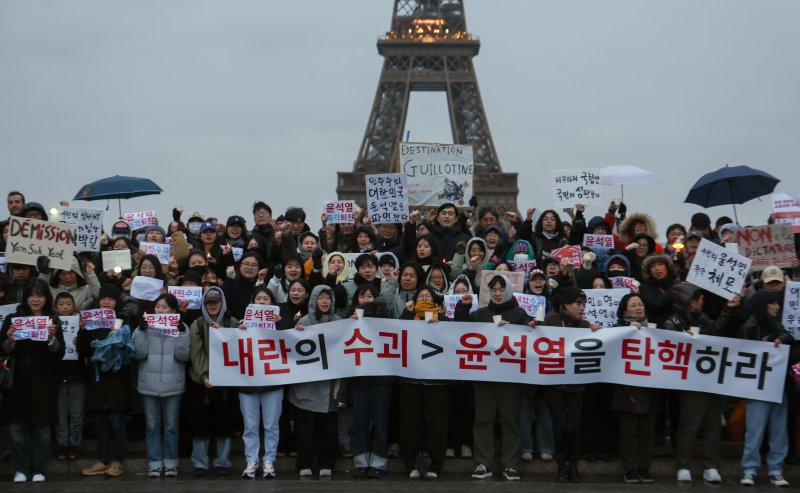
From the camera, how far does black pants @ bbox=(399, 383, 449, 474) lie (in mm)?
11852

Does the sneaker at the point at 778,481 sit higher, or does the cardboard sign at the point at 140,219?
the cardboard sign at the point at 140,219

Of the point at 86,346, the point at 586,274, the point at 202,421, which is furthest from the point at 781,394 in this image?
the point at 86,346

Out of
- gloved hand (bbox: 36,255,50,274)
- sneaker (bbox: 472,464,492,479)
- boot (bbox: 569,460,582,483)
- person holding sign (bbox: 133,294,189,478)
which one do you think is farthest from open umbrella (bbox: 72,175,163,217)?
boot (bbox: 569,460,582,483)

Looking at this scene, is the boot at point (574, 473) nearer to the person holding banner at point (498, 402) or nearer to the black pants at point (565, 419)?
the black pants at point (565, 419)

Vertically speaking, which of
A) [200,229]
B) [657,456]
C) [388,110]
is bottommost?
[657,456]

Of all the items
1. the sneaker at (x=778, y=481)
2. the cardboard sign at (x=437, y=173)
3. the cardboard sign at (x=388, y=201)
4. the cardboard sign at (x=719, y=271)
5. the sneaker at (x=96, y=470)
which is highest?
the cardboard sign at (x=437, y=173)

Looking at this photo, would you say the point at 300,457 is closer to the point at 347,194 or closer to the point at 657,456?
the point at 657,456

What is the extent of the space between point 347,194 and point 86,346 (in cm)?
4765

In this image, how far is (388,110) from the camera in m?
65.4

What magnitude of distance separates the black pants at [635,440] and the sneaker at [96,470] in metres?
5.25

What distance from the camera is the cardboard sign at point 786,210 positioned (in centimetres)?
1546

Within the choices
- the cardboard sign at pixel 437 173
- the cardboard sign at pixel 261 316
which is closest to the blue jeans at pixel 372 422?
the cardboard sign at pixel 261 316

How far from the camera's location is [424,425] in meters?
11.9

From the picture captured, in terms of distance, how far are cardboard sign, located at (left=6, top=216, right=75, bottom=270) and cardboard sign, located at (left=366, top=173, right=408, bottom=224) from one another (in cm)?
413
